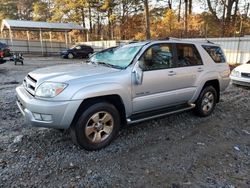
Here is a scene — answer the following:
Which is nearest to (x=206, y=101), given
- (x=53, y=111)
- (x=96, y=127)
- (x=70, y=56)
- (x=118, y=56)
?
(x=118, y=56)

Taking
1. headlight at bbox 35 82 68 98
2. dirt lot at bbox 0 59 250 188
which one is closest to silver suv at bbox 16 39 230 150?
headlight at bbox 35 82 68 98

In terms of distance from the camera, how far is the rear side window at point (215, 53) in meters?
5.35

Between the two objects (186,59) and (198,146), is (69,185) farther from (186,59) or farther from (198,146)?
(186,59)

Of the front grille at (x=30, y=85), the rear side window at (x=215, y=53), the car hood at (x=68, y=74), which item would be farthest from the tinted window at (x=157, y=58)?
the front grille at (x=30, y=85)

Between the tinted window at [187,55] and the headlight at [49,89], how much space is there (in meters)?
2.37

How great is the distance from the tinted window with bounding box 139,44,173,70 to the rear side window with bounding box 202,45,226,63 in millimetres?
1184

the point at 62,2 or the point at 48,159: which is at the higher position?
the point at 62,2

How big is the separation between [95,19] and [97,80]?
123ft

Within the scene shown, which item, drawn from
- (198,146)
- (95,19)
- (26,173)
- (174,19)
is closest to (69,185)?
(26,173)

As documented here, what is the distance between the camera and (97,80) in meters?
3.55

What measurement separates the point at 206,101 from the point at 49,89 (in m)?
3.50

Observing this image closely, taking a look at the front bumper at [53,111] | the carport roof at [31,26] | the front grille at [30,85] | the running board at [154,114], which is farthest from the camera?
the carport roof at [31,26]

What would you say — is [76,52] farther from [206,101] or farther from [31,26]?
[206,101]

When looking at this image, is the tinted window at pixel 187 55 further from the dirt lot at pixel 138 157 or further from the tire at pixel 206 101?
the dirt lot at pixel 138 157
